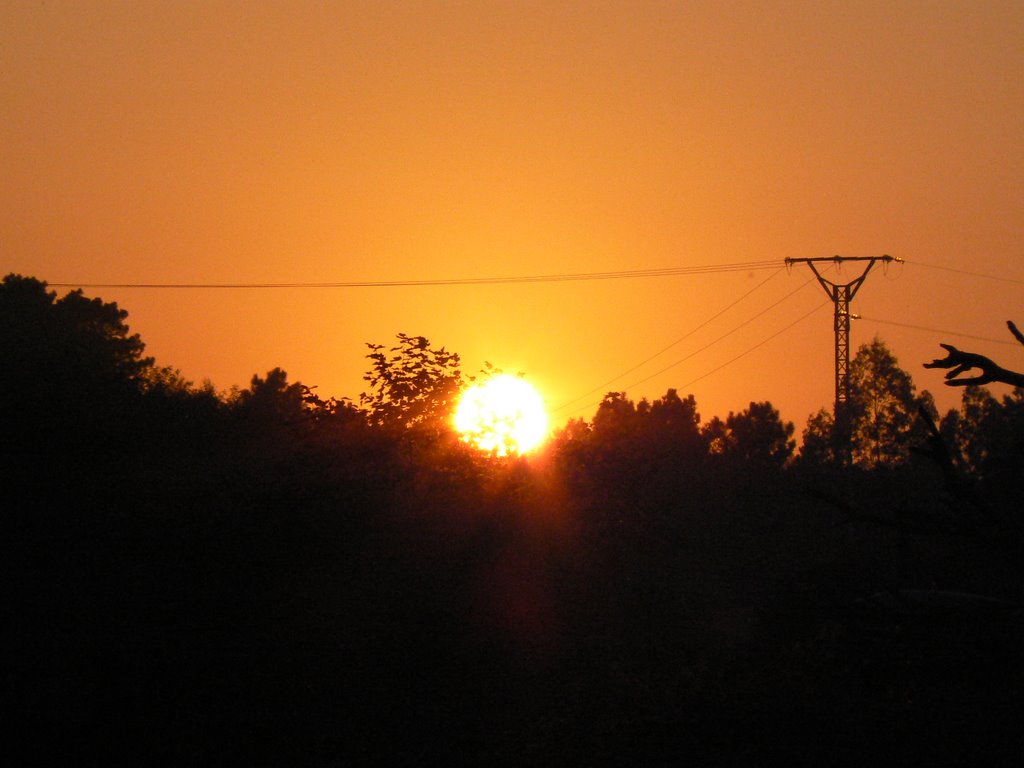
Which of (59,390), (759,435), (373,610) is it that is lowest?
(373,610)

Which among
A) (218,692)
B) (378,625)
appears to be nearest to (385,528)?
(378,625)

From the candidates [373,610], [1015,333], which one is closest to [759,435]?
[373,610]

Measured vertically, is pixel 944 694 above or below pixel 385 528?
below

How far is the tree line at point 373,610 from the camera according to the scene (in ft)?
46.1

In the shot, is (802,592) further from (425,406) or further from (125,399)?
(125,399)

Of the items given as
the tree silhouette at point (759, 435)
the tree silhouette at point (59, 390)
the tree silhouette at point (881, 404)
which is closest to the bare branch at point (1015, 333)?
the tree silhouette at point (59, 390)

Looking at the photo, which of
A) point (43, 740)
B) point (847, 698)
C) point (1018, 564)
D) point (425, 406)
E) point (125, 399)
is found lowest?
point (43, 740)

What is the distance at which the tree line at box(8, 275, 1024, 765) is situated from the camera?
14.1 m

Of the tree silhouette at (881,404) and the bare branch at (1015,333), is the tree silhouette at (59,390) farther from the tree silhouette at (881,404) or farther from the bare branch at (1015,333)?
the tree silhouette at (881,404)

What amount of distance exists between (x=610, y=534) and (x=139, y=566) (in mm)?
14201

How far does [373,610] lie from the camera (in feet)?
63.4

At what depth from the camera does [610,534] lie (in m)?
28.4

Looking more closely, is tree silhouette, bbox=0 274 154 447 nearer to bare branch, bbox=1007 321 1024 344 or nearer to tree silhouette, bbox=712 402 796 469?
bare branch, bbox=1007 321 1024 344

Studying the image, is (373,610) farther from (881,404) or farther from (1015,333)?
(881,404)
